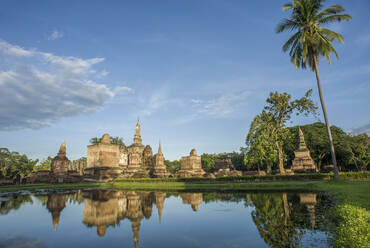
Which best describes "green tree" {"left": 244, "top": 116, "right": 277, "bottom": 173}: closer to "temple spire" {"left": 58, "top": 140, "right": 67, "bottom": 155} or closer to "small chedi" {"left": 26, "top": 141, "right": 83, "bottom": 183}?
"small chedi" {"left": 26, "top": 141, "right": 83, "bottom": 183}

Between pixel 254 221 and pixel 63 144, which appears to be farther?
pixel 63 144

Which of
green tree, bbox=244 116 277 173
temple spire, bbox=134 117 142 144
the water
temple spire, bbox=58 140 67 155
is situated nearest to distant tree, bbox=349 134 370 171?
green tree, bbox=244 116 277 173

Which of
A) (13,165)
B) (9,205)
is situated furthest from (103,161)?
(9,205)

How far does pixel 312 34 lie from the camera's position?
811 inches

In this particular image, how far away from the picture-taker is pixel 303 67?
21.8 metres

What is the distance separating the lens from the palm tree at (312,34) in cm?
1983

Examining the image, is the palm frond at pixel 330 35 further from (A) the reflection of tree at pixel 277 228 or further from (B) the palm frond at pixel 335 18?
(A) the reflection of tree at pixel 277 228

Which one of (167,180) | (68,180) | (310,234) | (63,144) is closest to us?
(310,234)

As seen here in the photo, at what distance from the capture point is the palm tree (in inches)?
781

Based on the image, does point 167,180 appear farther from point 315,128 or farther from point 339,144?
point 315,128

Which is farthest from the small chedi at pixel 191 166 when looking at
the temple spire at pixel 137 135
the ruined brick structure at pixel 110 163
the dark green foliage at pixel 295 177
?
the temple spire at pixel 137 135

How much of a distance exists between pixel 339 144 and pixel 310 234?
4727 cm

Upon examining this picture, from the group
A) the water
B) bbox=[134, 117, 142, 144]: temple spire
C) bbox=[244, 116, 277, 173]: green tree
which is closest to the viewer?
the water

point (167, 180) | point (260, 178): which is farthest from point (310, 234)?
point (167, 180)
